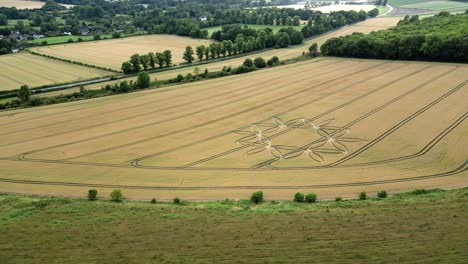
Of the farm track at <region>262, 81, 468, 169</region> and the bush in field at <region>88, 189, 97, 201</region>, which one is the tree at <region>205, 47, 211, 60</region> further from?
the bush in field at <region>88, 189, 97, 201</region>

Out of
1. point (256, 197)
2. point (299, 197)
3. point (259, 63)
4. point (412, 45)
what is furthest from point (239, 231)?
point (412, 45)

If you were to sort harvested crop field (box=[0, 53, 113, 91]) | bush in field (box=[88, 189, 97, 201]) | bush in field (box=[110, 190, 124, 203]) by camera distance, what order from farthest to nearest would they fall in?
harvested crop field (box=[0, 53, 113, 91]) → bush in field (box=[88, 189, 97, 201]) → bush in field (box=[110, 190, 124, 203])

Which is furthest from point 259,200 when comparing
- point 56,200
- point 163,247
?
point 56,200

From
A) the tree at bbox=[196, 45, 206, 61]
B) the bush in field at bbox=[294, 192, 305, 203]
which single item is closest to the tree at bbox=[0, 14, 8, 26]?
the tree at bbox=[196, 45, 206, 61]

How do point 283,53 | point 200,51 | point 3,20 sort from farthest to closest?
point 3,20 < point 283,53 < point 200,51

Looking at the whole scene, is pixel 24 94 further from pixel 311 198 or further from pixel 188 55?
pixel 311 198
